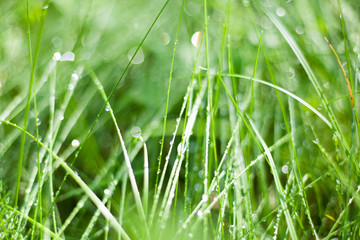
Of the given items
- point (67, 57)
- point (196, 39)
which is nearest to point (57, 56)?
point (67, 57)

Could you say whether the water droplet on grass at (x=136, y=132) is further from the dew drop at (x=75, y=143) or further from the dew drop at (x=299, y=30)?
the dew drop at (x=299, y=30)

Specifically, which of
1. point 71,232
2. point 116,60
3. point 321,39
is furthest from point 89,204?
point 321,39

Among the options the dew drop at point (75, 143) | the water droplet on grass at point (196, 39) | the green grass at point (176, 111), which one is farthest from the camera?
the water droplet on grass at point (196, 39)

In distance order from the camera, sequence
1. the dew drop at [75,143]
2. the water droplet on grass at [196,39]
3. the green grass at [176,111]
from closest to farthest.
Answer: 1. the green grass at [176,111]
2. the dew drop at [75,143]
3. the water droplet on grass at [196,39]

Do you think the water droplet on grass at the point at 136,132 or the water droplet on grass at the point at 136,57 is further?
the water droplet on grass at the point at 136,57

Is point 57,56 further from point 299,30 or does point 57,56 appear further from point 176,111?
point 299,30

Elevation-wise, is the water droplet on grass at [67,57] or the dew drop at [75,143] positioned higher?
the water droplet on grass at [67,57]

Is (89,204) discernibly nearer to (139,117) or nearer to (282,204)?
(139,117)

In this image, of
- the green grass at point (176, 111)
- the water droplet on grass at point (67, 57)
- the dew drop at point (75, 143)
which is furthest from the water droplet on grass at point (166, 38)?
the dew drop at point (75, 143)
